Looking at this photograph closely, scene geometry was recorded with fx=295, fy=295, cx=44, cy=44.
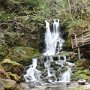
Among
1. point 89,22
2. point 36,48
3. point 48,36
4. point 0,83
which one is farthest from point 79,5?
point 0,83

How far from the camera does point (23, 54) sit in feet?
75.4

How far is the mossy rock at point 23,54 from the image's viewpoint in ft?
71.9

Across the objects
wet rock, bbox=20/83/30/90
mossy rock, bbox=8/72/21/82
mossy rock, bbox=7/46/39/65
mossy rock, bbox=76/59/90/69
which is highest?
mossy rock, bbox=7/46/39/65

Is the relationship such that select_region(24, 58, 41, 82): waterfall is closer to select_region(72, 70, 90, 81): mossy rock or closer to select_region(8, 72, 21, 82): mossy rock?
select_region(8, 72, 21, 82): mossy rock

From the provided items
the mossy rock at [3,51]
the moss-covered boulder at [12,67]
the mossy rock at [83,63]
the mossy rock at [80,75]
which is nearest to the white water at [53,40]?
the mossy rock at [3,51]

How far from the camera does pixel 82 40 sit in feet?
70.6

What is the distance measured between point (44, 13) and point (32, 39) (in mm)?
3179

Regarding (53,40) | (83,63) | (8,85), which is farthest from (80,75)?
(53,40)

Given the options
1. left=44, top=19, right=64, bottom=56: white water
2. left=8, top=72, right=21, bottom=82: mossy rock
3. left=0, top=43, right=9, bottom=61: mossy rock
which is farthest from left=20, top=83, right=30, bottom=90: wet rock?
left=44, top=19, right=64, bottom=56: white water

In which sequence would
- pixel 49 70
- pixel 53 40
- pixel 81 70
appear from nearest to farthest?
pixel 81 70
pixel 49 70
pixel 53 40

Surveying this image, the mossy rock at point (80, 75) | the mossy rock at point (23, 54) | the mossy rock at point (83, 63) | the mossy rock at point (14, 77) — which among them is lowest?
the mossy rock at point (80, 75)

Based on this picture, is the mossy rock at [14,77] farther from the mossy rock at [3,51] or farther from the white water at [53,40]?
the white water at [53,40]

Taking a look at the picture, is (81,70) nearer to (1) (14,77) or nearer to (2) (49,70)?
(2) (49,70)

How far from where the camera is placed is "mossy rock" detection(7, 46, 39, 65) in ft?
71.9
